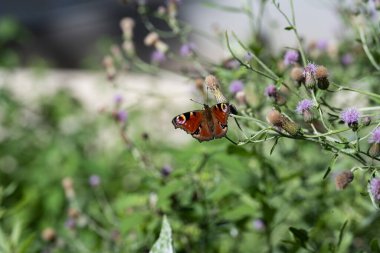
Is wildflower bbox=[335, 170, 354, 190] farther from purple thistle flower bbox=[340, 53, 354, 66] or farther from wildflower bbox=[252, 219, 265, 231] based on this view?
purple thistle flower bbox=[340, 53, 354, 66]

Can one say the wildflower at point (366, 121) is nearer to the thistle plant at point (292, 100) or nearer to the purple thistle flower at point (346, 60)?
the thistle plant at point (292, 100)

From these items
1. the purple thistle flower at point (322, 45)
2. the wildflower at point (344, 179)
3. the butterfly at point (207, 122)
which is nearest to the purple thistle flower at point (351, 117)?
the wildflower at point (344, 179)

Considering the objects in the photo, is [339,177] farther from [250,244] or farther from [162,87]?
[162,87]

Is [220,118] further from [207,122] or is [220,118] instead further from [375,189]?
[375,189]

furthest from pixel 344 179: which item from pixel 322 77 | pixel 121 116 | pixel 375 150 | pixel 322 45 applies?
pixel 322 45

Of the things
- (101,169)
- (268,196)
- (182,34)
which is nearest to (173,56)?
(182,34)

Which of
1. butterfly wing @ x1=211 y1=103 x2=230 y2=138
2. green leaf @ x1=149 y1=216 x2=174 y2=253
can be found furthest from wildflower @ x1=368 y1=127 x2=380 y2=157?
green leaf @ x1=149 y1=216 x2=174 y2=253
